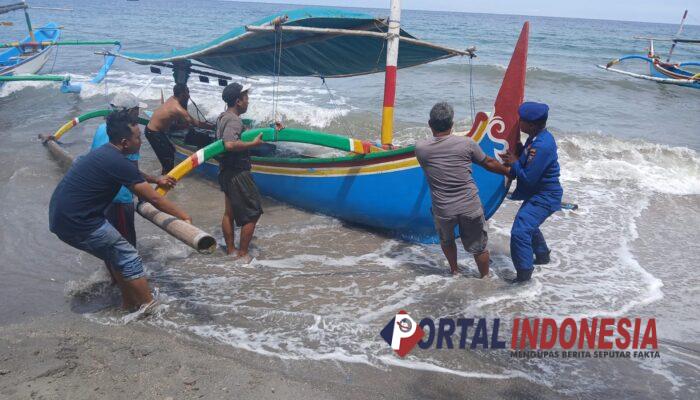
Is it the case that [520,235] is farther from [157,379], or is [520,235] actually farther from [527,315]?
[157,379]

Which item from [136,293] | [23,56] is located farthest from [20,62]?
[136,293]

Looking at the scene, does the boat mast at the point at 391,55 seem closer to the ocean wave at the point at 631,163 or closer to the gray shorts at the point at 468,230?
the gray shorts at the point at 468,230

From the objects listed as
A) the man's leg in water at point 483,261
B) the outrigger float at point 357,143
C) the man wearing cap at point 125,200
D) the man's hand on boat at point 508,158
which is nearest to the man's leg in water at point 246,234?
the outrigger float at point 357,143

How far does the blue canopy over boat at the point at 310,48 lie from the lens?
5.68 m

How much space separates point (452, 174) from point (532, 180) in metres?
0.71

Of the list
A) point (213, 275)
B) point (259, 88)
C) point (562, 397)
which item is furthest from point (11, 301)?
point (259, 88)

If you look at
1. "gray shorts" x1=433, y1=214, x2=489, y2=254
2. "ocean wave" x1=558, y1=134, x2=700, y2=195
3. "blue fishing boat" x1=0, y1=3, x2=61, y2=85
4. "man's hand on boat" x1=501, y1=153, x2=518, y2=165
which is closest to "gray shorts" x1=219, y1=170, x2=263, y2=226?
"gray shorts" x1=433, y1=214, x2=489, y2=254

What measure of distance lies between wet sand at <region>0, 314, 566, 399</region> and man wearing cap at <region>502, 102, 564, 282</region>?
141cm

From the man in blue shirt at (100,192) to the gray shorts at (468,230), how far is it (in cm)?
236

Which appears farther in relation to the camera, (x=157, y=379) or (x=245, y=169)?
(x=245, y=169)

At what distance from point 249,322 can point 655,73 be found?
2158 centimetres

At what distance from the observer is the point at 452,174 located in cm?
A: 413

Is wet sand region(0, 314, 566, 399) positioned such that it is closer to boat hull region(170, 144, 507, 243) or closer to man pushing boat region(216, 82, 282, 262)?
man pushing boat region(216, 82, 282, 262)

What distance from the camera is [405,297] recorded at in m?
4.41
